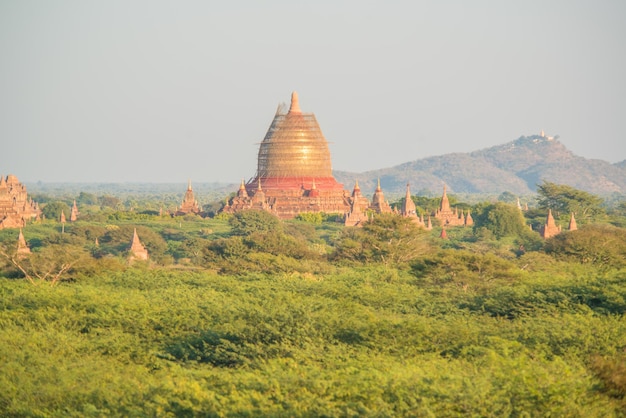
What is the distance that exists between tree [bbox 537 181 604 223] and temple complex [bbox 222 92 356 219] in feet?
47.5

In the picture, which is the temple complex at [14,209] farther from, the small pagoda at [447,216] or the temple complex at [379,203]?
the small pagoda at [447,216]

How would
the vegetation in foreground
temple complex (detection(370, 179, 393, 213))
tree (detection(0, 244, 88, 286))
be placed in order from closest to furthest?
the vegetation in foreground < tree (detection(0, 244, 88, 286)) < temple complex (detection(370, 179, 393, 213))

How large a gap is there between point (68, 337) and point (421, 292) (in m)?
12.6

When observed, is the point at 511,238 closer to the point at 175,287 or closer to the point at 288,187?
the point at 288,187

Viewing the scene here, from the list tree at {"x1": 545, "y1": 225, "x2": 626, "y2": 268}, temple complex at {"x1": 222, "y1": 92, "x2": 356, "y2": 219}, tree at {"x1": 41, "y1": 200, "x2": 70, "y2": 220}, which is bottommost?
tree at {"x1": 41, "y1": 200, "x2": 70, "y2": 220}

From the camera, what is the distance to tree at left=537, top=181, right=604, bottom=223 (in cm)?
10388

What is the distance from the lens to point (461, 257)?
162 ft

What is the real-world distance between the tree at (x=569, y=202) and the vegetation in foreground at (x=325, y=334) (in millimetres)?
44608

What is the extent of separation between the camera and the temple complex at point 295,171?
102 metres

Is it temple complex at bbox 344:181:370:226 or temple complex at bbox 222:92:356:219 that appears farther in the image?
temple complex at bbox 222:92:356:219

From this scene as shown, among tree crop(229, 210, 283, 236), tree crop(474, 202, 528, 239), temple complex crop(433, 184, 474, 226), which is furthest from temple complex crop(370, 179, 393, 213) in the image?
tree crop(229, 210, 283, 236)

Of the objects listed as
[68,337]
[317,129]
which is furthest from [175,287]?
[317,129]

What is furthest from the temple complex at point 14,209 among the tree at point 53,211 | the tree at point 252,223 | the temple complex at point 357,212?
the temple complex at point 357,212

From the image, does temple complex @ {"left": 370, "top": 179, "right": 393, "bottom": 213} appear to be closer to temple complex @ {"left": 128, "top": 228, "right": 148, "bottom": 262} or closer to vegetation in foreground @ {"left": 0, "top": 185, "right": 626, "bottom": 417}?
temple complex @ {"left": 128, "top": 228, "right": 148, "bottom": 262}
